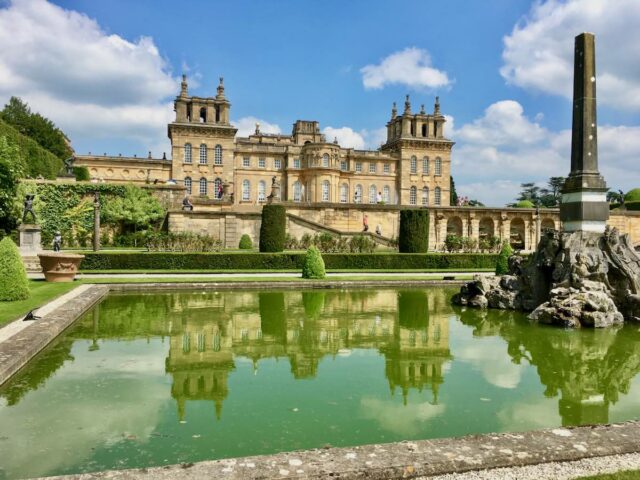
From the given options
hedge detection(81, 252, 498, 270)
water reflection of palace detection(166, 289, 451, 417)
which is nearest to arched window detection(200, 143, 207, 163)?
hedge detection(81, 252, 498, 270)

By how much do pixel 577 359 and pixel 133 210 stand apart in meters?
29.5

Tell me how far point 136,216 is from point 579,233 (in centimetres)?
2689

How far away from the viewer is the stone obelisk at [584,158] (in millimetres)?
12930

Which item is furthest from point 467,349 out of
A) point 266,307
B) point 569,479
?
point 266,307

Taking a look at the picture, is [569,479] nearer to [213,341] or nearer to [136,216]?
[213,341]

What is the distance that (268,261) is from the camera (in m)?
23.1

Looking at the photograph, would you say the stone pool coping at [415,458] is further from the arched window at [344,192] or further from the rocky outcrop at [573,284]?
the arched window at [344,192]

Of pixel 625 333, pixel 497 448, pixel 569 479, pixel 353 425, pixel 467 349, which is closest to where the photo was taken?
pixel 569 479

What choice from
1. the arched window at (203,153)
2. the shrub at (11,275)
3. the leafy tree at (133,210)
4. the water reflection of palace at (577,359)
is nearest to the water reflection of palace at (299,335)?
the water reflection of palace at (577,359)

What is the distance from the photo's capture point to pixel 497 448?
3.92m

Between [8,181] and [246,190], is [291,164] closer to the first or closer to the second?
[246,190]

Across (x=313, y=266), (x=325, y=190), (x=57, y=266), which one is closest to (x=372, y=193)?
(x=325, y=190)

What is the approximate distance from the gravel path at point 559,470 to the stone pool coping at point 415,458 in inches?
1.5

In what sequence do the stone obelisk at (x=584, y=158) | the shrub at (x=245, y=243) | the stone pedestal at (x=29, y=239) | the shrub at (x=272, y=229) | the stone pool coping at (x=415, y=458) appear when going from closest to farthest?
the stone pool coping at (x=415, y=458), the stone obelisk at (x=584, y=158), the stone pedestal at (x=29, y=239), the shrub at (x=272, y=229), the shrub at (x=245, y=243)
